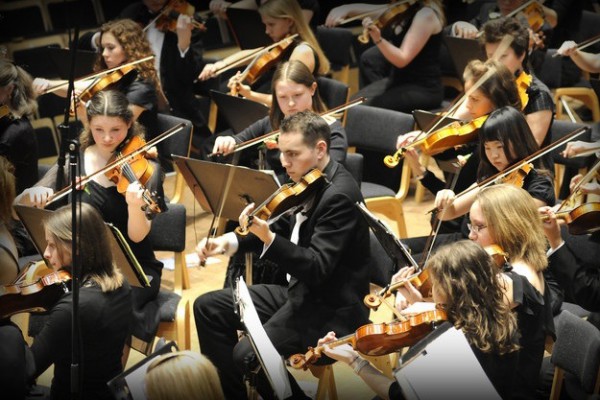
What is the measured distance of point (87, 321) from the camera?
3234mm

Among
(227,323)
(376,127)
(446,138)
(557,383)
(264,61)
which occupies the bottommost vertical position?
(557,383)

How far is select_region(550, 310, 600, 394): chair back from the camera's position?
3107 mm

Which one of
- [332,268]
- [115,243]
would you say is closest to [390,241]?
[332,268]

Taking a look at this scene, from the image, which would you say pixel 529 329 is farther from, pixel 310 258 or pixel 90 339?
pixel 90 339

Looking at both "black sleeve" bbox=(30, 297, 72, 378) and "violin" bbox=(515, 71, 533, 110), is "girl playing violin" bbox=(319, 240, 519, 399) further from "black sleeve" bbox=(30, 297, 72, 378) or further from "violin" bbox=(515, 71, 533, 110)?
→ "violin" bbox=(515, 71, 533, 110)

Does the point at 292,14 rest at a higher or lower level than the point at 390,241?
higher

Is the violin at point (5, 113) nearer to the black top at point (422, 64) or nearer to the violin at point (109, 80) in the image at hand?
the violin at point (109, 80)

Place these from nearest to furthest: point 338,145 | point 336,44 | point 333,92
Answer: point 338,145 → point 333,92 → point 336,44

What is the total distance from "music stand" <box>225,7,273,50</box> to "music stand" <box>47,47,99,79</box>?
1009mm

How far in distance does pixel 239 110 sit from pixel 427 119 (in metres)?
1.06

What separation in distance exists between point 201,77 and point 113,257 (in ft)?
8.85

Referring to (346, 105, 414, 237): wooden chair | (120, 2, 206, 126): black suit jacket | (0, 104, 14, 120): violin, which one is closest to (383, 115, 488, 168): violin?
(346, 105, 414, 237): wooden chair

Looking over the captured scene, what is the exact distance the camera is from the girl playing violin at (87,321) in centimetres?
322

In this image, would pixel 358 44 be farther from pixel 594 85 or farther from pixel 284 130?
pixel 284 130
